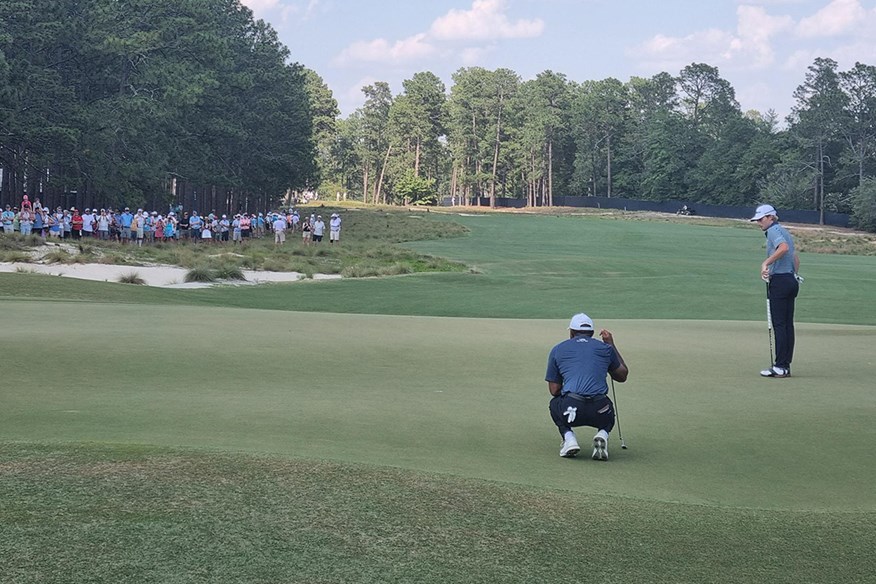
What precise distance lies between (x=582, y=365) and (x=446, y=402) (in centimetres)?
199

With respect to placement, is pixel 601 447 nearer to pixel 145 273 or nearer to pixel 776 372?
pixel 776 372

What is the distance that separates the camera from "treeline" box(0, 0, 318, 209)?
5206cm

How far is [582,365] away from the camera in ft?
28.6

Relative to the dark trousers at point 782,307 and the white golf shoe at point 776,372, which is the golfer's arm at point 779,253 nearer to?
the dark trousers at point 782,307

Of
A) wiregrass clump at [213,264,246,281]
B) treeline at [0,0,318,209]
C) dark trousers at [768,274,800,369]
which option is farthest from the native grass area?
treeline at [0,0,318,209]

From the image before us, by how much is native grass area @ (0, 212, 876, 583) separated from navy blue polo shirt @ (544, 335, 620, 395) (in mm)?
546

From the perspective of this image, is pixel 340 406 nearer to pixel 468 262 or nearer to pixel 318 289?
pixel 318 289

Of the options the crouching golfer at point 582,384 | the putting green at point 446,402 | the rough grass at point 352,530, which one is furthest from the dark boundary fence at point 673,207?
the rough grass at point 352,530

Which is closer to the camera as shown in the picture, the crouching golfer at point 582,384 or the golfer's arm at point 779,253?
the crouching golfer at point 582,384

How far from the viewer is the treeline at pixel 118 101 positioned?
52.1 metres

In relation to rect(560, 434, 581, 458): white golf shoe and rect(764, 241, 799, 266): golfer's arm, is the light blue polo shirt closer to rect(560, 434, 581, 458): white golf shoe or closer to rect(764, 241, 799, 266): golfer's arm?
rect(764, 241, 799, 266): golfer's arm

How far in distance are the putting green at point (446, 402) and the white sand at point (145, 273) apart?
1534cm

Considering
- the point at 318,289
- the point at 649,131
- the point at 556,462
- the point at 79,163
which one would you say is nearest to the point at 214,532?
the point at 556,462

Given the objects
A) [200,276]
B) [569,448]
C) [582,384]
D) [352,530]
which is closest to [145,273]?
[200,276]
